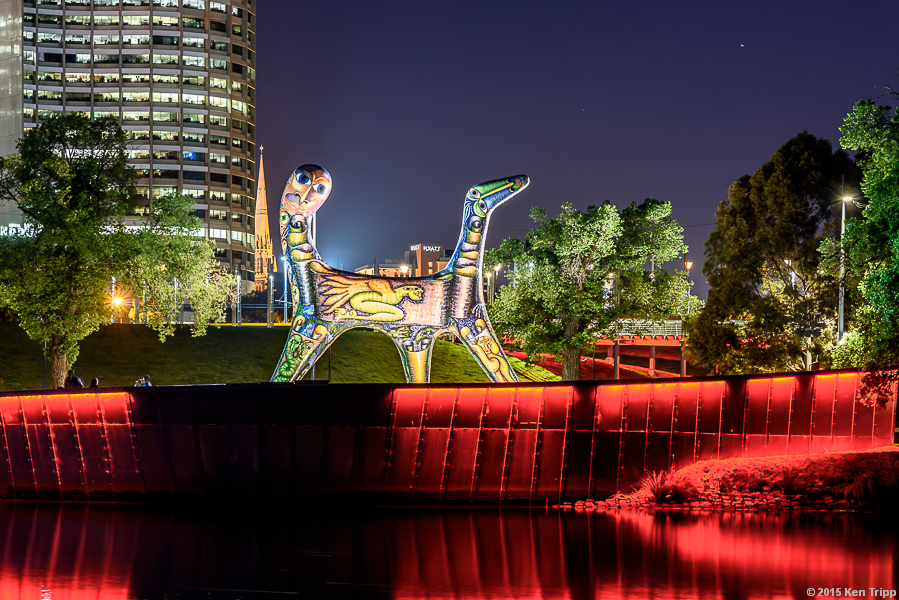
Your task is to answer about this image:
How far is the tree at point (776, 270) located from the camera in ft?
114

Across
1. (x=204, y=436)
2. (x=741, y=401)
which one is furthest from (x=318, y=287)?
(x=741, y=401)

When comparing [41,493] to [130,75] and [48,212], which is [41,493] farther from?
[130,75]

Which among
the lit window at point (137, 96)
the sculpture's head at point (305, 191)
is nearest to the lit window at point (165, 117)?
the lit window at point (137, 96)

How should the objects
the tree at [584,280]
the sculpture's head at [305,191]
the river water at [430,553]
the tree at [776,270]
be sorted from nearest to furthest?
the river water at [430,553]
the sculpture's head at [305,191]
the tree at [584,280]
the tree at [776,270]

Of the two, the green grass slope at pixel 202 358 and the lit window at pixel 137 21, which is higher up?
the lit window at pixel 137 21

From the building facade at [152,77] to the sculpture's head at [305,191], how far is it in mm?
82046

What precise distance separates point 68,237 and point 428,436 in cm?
1647

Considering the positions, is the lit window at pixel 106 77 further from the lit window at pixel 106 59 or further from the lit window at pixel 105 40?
the lit window at pixel 105 40

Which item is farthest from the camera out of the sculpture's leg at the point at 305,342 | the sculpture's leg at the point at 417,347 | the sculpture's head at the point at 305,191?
the sculpture's leg at the point at 417,347

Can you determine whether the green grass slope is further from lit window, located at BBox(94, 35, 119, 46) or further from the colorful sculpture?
lit window, located at BBox(94, 35, 119, 46)

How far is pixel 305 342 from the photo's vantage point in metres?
22.1

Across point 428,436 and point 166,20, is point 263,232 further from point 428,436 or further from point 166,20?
point 428,436

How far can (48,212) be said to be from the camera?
29109 mm

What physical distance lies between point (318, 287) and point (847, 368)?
14490 mm
